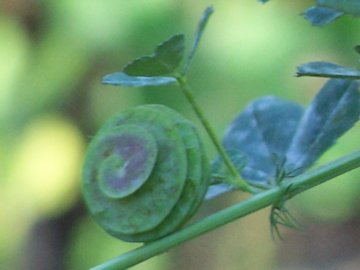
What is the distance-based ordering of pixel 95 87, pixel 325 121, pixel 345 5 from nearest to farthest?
pixel 345 5, pixel 325 121, pixel 95 87

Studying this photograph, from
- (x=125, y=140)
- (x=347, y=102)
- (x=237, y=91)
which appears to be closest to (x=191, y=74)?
(x=237, y=91)

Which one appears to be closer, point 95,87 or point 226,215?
point 226,215

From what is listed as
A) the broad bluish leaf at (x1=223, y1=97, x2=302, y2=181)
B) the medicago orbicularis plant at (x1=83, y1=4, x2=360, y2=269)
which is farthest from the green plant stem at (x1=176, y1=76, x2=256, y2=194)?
the broad bluish leaf at (x1=223, y1=97, x2=302, y2=181)

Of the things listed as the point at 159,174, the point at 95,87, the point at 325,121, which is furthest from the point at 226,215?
the point at 95,87

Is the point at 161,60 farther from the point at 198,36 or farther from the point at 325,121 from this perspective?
the point at 325,121

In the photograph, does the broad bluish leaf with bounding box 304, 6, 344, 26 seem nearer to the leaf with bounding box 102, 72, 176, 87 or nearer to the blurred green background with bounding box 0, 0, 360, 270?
the leaf with bounding box 102, 72, 176, 87

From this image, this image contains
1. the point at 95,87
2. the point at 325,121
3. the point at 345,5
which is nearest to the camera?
the point at 345,5

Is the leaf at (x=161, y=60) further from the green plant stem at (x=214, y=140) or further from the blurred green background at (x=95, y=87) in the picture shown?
the blurred green background at (x=95, y=87)

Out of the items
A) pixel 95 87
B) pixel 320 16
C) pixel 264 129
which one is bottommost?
pixel 95 87
